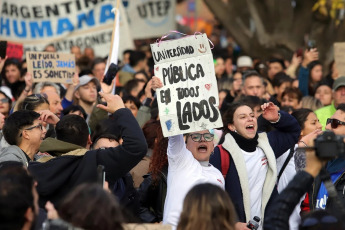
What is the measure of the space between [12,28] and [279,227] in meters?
9.90

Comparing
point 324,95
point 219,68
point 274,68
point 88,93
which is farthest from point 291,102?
point 219,68

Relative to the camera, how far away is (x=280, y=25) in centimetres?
1744

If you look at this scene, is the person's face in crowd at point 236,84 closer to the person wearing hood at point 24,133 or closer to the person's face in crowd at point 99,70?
the person's face in crowd at point 99,70

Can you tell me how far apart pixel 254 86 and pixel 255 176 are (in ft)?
13.5

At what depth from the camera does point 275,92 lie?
535 inches

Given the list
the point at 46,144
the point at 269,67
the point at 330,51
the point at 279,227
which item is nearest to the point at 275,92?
the point at 269,67

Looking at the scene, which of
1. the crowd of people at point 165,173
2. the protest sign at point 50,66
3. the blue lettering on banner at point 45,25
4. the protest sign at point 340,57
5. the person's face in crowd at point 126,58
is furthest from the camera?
the person's face in crowd at point 126,58

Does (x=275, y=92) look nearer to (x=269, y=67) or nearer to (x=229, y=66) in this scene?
(x=269, y=67)

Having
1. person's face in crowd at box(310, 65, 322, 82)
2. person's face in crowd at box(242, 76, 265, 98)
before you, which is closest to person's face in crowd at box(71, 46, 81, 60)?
person's face in crowd at box(310, 65, 322, 82)

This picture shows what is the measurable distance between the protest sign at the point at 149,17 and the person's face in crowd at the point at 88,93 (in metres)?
7.28

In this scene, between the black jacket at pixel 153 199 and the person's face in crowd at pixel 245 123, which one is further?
the person's face in crowd at pixel 245 123

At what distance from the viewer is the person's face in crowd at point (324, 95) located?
12130 millimetres

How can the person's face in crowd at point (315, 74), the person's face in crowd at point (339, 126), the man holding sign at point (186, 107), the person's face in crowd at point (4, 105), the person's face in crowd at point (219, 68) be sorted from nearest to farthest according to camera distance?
the man holding sign at point (186, 107), the person's face in crowd at point (339, 126), the person's face in crowd at point (4, 105), the person's face in crowd at point (315, 74), the person's face in crowd at point (219, 68)

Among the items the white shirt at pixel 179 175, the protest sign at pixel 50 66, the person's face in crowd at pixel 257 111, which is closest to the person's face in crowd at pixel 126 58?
the protest sign at pixel 50 66
